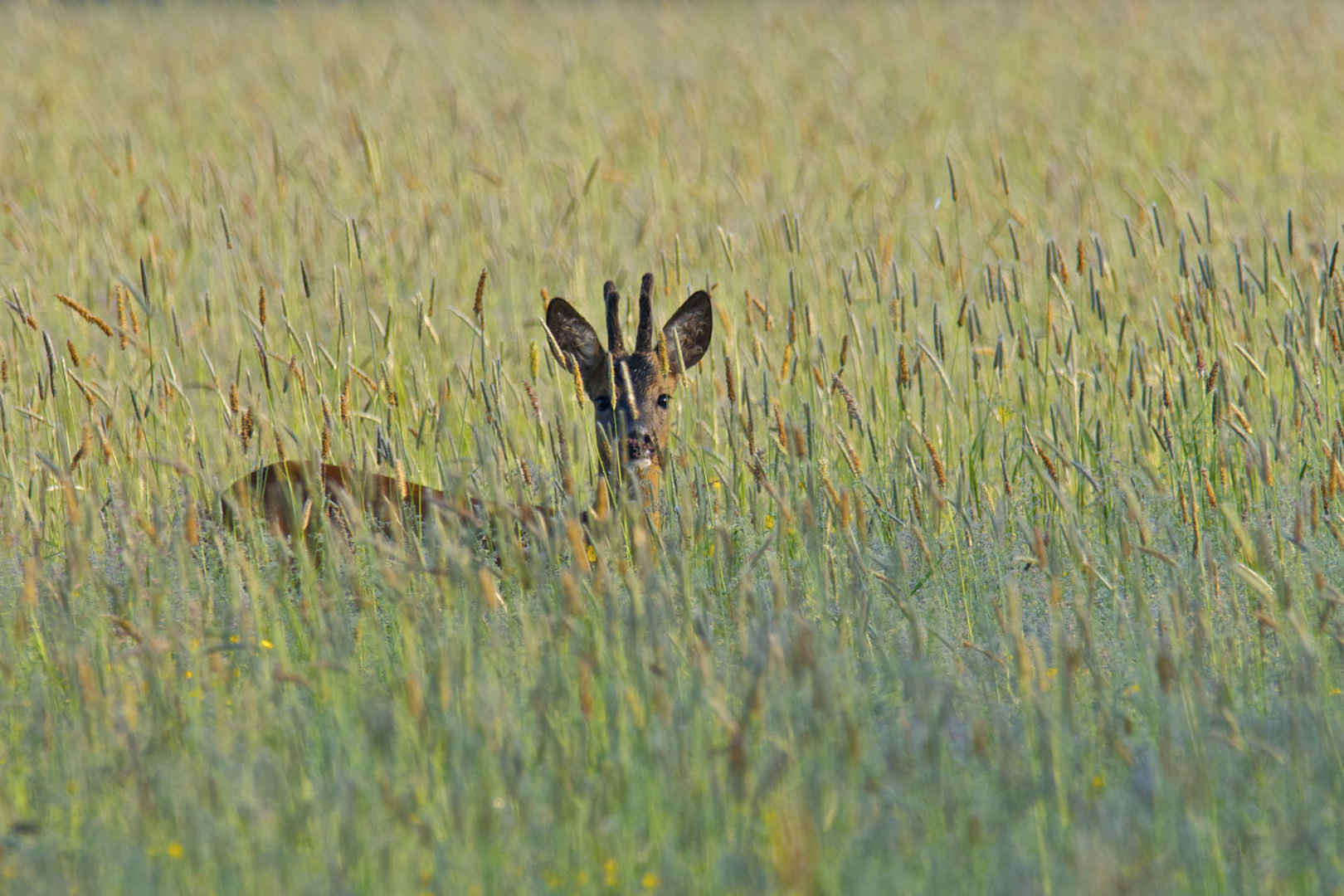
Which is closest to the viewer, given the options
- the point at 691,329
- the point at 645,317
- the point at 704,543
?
the point at 704,543

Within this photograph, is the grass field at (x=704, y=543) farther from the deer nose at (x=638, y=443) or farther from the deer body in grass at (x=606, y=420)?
the deer nose at (x=638, y=443)

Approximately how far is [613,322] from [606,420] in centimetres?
38

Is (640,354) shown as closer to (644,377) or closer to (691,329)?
(644,377)

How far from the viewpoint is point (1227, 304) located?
213 inches

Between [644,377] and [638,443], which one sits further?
[644,377]

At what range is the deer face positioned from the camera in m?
5.70

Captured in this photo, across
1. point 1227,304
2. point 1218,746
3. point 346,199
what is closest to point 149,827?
point 1218,746

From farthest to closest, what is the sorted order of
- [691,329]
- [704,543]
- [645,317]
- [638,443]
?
[691,329] < [645,317] < [638,443] < [704,543]

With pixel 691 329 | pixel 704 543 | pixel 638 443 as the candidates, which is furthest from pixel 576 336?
pixel 704 543

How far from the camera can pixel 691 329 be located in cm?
589

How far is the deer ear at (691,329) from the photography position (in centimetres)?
573

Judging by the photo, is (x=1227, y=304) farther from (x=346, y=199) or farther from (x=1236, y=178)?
(x=346, y=199)

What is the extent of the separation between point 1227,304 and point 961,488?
1.76m

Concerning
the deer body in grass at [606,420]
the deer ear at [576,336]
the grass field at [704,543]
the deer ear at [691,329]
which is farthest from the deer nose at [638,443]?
the deer ear at [576,336]
